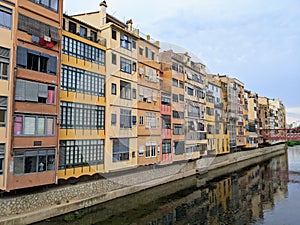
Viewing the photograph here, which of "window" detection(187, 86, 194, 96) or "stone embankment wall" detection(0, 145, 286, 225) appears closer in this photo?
"stone embankment wall" detection(0, 145, 286, 225)

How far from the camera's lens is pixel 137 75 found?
29.1 m

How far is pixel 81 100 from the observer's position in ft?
74.3

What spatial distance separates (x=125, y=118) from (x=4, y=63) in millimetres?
12407

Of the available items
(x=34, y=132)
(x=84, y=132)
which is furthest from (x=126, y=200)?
(x=34, y=132)

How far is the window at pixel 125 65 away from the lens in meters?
26.7

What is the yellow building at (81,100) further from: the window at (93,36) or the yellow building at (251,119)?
the yellow building at (251,119)

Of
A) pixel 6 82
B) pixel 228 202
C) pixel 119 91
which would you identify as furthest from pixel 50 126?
pixel 228 202

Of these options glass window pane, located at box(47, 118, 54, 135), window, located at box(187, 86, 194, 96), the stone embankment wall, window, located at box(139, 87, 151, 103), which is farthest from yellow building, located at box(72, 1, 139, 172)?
window, located at box(187, 86, 194, 96)

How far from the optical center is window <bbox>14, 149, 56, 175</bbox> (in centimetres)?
1750

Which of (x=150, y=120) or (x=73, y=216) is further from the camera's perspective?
(x=150, y=120)

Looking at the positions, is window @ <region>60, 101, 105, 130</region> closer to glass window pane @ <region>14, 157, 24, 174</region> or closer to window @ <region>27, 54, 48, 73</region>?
window @ <region>27, 54, 48, 73</region>

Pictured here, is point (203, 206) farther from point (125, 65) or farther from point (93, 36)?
point (93, 36)

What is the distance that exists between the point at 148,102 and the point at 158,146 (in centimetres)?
538

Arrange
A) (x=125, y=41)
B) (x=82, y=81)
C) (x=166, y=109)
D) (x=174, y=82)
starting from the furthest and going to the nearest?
(x=174, y=82) < (x=166, y=109) < (x=125, y=41) < (x=82, y=81)
